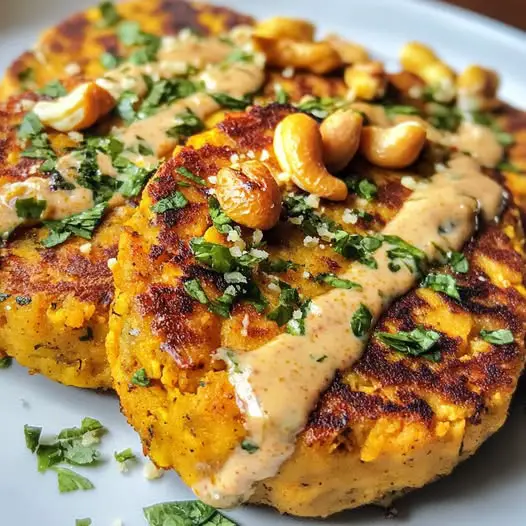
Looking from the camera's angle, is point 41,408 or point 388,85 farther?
point 388,85

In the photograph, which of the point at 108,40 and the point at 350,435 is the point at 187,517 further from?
the point at 108,40

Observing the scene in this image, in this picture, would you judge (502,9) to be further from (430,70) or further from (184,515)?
(184,515)

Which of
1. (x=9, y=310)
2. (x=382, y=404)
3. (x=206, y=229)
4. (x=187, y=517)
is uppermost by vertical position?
(x=206, y=229)

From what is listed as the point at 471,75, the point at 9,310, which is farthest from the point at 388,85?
the point at 9,310

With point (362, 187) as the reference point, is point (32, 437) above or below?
below

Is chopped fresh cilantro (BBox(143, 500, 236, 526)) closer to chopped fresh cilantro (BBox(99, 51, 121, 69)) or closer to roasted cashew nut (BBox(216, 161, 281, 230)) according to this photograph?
roasted cashew nut (BBox(216, 161, 281, 230))

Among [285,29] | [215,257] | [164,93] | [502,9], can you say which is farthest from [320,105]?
[502,9]
